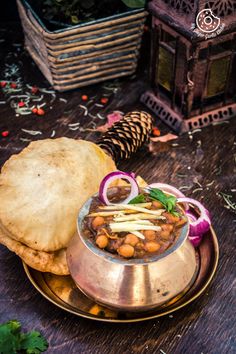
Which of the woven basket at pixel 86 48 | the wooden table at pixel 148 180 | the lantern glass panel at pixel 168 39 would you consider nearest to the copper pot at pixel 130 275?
the wooden table at pixel 148 180

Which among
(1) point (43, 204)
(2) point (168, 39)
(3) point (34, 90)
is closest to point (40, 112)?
(3) point (34, 90)

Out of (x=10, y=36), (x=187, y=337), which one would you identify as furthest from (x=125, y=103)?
(x=187, y=337)

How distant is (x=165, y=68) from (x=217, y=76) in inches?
7.3

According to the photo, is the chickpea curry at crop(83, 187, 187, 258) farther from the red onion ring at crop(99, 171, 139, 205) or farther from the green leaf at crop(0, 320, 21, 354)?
the green leaf at crop(0, 320, 21, 354)

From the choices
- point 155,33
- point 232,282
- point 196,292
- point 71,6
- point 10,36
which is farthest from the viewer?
point 10,36

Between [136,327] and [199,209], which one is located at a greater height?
[199,209]

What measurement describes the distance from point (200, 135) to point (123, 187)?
0.68 metres

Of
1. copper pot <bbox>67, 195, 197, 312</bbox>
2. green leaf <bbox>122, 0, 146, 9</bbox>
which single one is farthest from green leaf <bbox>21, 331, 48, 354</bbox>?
green leaf <bbox>122, 0, 146, 9</bbox>

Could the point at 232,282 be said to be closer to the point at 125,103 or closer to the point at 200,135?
the point at 200,135

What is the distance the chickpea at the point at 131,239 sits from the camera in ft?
3.98

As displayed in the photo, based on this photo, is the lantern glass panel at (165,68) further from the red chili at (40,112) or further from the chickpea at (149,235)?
the chickpea at (149,235)

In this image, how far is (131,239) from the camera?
1215 mm

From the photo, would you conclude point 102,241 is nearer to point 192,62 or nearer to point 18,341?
point 18,341

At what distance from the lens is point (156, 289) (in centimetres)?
124
